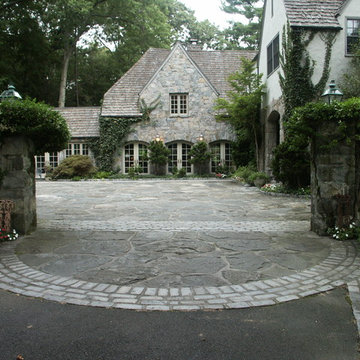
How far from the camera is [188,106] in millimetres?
22438

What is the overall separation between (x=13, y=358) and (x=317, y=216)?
5030mm

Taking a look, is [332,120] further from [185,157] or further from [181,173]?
[185,157]

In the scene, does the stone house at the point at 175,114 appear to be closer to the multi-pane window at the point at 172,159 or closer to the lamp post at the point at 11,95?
the multi-pane window at the point at 172,159

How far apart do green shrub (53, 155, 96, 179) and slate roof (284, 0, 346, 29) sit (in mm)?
13545

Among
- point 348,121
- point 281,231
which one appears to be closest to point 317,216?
point 281,231

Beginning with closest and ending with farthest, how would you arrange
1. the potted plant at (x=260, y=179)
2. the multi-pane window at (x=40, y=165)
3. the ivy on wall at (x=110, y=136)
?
the potted plant at (x=260, y=179)
the ivy on wall at (x=110, y=136)
the multi-pane window at (x=40, y=165)

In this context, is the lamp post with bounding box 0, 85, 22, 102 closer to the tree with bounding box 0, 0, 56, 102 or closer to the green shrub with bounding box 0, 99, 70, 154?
the green shrub with bounding box 0, 99, 70, 154

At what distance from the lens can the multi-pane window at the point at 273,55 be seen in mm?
15828

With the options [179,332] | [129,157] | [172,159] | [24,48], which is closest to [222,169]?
[172,159]

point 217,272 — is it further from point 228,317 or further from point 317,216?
point 317,216

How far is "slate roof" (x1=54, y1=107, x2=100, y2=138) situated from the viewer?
2295cm

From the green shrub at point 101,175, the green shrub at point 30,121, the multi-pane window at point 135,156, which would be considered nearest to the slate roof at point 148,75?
the multi-pane window at point 135,156

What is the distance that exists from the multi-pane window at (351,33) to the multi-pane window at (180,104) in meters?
10.4

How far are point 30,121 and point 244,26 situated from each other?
32.6m
